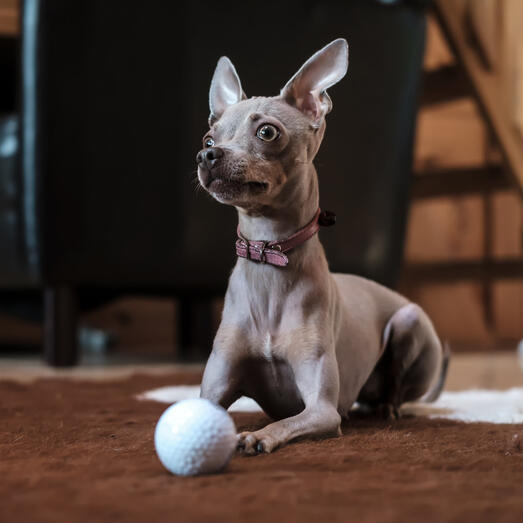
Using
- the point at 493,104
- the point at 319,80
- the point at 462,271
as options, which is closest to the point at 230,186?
the point at 319,80

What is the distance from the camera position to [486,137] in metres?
4.22

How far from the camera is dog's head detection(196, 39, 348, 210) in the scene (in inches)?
45.4

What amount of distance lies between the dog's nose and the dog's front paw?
15.0 inches

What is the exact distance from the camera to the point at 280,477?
92 centimetres

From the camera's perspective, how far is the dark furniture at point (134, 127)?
247 cm

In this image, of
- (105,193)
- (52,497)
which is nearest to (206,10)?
(105,193)

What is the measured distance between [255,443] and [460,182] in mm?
2542

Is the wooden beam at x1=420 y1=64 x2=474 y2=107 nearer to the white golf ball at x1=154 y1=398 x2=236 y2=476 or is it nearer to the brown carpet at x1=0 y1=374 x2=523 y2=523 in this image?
the brown carpet at x1=0 y1=374 x2=523 y2=523

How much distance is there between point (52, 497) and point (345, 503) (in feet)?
1.00

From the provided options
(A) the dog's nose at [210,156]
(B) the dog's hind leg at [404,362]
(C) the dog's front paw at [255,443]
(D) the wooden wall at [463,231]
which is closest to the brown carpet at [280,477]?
(C) the dog's front paw at [255,443]

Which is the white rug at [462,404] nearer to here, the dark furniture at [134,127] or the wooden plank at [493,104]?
the dark furniture at [134,127]

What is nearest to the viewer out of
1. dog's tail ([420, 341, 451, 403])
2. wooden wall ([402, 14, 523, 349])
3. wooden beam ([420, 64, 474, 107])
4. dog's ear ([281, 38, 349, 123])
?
dog's ear ([281, 38, 349, 123])

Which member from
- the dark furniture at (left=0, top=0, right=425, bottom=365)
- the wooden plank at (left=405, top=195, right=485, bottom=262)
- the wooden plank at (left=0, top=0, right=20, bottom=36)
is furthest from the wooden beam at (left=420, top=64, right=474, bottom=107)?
the wooden plank at (left=0, top=0, right=20, bottom=36)

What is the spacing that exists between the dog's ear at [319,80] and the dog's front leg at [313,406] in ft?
1.31
